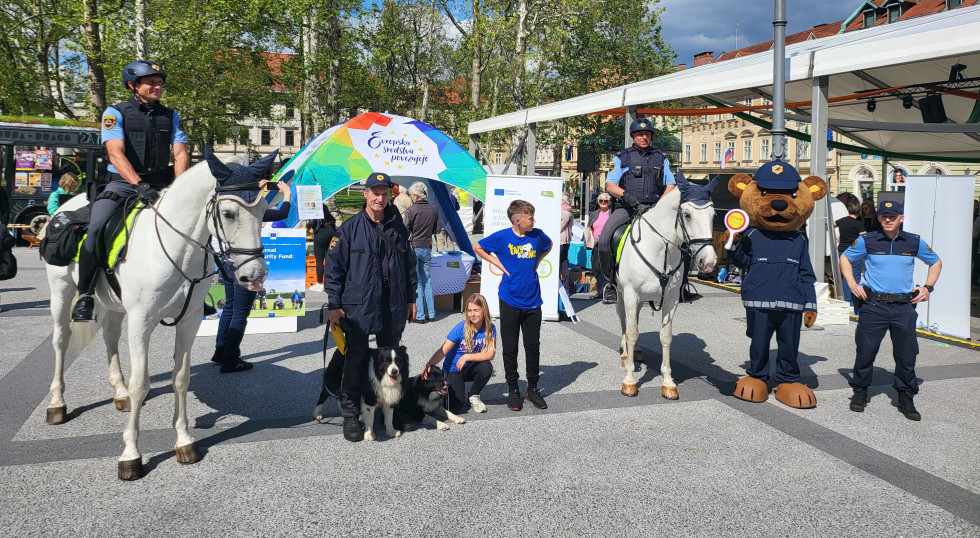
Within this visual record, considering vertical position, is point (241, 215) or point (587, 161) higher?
point (587, 161)

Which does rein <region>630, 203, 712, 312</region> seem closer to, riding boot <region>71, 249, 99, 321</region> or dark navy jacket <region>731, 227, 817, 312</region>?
dark navy jacket <region>731, 227, 817, 312</region>

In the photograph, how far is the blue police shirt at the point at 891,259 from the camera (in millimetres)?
5988

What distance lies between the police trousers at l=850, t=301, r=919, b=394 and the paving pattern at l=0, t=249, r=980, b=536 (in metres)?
0.31

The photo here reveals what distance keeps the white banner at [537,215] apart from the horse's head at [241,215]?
621 centimetres

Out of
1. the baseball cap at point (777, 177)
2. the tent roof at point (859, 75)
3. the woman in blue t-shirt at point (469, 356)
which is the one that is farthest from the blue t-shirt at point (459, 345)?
the tent roof at point (859, 75)

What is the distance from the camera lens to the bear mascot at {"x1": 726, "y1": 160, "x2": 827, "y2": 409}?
5996 mm

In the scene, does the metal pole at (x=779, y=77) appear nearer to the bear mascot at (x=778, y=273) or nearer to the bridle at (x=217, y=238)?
the bear mascot at (x=778, y=273)

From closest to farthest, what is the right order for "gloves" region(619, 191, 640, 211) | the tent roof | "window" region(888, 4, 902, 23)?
"gloves" region(619, 191, 640, 211) → the tent roof → "window" region(888, 4, 902, 23)

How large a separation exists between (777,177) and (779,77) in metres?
4.15

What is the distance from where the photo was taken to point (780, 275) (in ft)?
19.7

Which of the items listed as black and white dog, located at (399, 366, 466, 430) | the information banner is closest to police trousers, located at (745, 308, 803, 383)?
black and white dog, located at (399, 366, 466, 430)

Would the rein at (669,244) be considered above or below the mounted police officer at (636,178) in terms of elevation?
below

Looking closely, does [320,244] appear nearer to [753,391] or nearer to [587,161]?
[753,391]

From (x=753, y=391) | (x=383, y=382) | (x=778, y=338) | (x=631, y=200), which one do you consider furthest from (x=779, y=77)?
(x=383, y=382)
